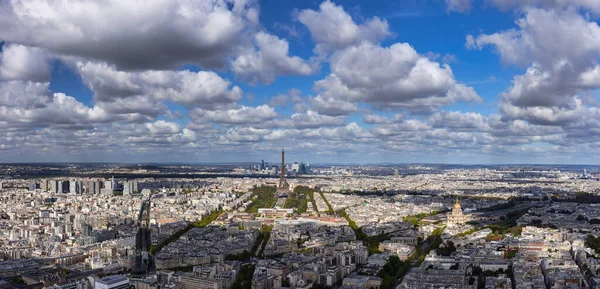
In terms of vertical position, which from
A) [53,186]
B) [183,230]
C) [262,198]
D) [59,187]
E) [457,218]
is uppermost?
[53,186]

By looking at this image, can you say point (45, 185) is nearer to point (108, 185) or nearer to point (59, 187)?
point (59, 187)

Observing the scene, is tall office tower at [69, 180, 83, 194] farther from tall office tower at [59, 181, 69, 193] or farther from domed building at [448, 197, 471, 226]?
domed building at [448, 197, 471, 226]

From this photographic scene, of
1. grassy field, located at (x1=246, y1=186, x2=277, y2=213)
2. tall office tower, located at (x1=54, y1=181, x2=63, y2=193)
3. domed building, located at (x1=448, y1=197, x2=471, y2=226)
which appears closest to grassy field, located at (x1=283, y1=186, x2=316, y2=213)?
grassy field, located at (x1=246, y1=186, x2=277, y2=213)

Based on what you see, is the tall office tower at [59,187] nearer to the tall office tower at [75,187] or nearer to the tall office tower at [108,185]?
the tall office tower at [75,187]

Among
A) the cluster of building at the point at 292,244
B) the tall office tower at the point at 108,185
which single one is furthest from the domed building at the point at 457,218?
the tall office tower at the point at 108,185

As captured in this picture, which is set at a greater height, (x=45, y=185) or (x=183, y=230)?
(x=45, y=185)

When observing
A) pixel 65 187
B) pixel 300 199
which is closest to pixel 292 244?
pixel 300 199

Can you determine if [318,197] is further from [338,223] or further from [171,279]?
[171,279]

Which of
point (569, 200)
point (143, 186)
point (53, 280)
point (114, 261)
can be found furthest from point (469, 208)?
point (143, 186)
